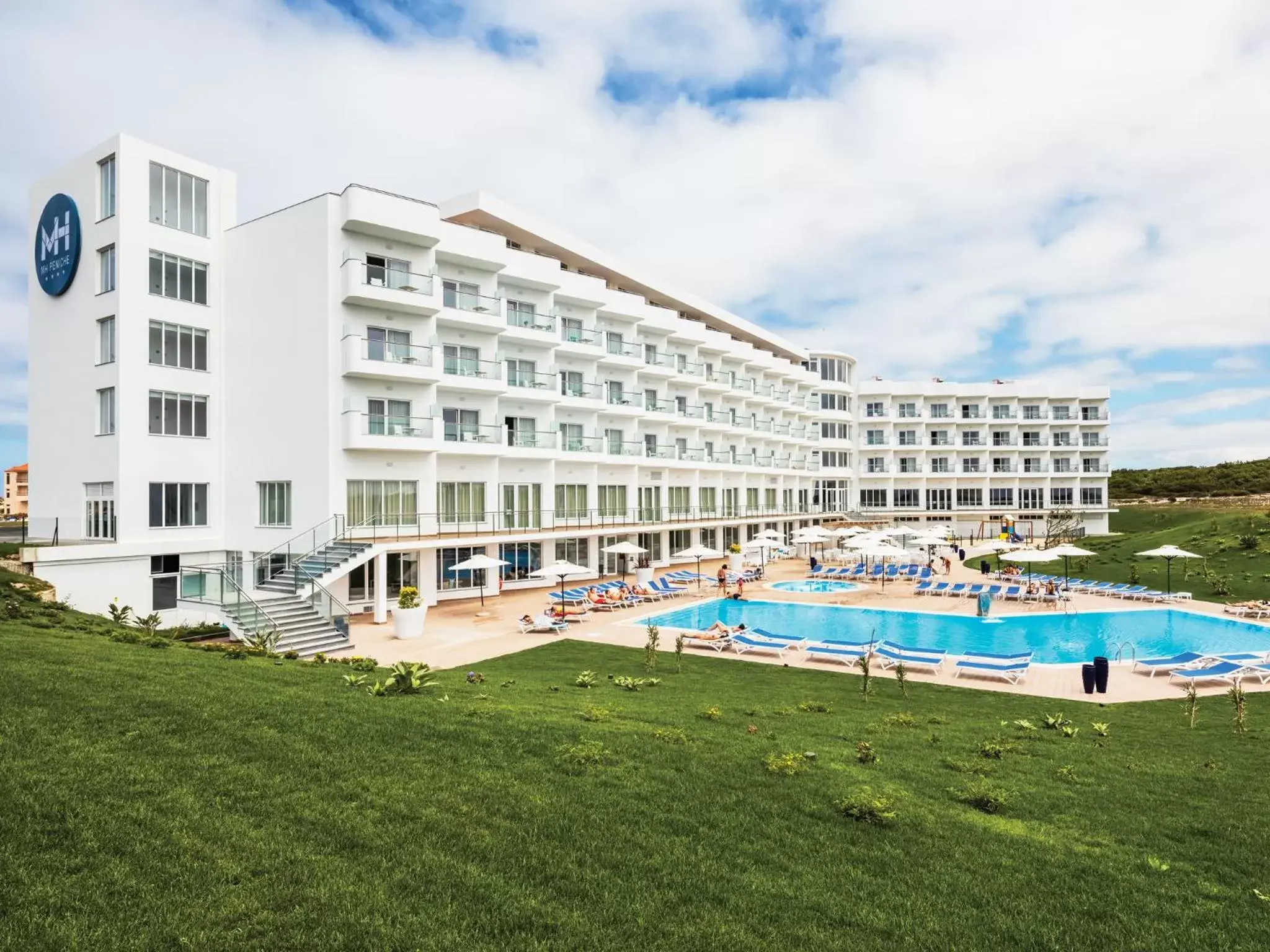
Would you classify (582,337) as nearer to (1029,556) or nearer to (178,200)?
(178,200)

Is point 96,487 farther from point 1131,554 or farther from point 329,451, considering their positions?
point 1131,554

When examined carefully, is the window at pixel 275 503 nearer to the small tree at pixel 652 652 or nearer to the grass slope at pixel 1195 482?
the small tree at pixel 652 652

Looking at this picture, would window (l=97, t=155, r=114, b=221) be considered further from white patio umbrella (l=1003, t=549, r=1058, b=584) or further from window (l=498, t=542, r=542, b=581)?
white patio umbrella (l=1003, t=549, r=1058, b=584)

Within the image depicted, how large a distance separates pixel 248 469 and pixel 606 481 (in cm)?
1790

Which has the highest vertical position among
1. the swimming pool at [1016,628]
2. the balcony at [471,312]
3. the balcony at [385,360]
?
the balcony at [471,312]

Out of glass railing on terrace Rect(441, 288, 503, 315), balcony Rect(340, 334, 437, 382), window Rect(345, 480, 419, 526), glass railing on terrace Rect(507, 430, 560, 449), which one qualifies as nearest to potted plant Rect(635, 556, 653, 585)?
glass railing on terrace Rect(507, 430, 560, 449)

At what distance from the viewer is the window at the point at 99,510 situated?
26641 mm

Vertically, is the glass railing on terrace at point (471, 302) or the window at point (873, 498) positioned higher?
the glass railing on terrace at point (471, 302)

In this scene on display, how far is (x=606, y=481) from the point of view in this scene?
40.4 meters

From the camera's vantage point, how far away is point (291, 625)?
21.0 metres

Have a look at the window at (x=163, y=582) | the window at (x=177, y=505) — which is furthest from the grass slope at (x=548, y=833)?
the window at (x=177, y=505)

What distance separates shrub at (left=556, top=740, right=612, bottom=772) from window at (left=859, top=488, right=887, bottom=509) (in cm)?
6664

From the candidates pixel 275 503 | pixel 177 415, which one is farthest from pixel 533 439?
pixel 177 415

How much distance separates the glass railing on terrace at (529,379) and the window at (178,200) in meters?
13.2
